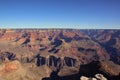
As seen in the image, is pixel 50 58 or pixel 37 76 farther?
pixel 50 58

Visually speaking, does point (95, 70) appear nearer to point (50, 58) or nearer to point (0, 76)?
point (0, 76)

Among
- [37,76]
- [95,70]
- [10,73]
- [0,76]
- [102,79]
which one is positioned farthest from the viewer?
[37,76]

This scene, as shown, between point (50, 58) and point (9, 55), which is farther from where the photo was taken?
point (9, 55)

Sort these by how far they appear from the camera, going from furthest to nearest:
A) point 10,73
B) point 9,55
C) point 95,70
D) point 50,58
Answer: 1. point 9,55
2. point 50,58
3. point 10,73
4. point 95,70

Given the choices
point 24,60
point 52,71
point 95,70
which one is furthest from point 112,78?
point 24,60

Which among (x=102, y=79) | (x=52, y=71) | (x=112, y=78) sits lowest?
(x=52, y=71)

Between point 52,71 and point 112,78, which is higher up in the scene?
point 112,78

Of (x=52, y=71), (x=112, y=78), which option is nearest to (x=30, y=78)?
(x=52, y=71)

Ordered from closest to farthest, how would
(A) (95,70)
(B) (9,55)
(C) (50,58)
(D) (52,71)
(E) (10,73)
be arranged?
(A) (95,70)
(E) (10,73)
(D) (52,71)
(C) (50,58)
(B) (9,55)

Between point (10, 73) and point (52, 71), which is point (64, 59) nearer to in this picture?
point (52, 71)
